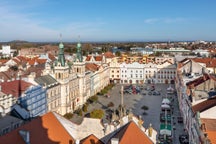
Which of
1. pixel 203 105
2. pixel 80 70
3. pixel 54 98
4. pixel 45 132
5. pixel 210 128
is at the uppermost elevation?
pixel 80 70

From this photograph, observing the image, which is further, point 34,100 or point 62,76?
point 62,76

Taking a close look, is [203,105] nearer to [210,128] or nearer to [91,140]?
[210,128]

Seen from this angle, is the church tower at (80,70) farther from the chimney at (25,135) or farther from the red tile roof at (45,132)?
the chimney at (25,135)

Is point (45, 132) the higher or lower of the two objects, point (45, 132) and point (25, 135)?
the lower

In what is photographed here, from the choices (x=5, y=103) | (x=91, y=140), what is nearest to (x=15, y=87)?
(x=5, y=103)

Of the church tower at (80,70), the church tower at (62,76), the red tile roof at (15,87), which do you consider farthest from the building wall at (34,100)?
the church tower at (80,70)

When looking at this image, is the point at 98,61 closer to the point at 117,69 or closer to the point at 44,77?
the point at 117,69

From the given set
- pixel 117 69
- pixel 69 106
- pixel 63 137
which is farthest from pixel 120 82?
pixel 63 137

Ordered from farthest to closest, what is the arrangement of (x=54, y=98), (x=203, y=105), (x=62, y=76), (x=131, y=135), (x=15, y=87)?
(x=62, y=76), (x=54, y=98), (x=15, y=87), (x=203, y=105), (x=131, y=135)
